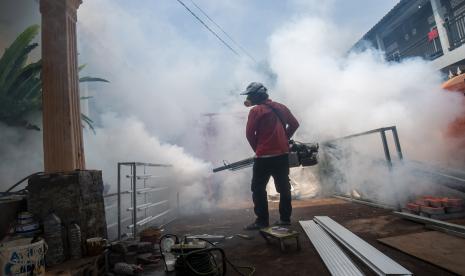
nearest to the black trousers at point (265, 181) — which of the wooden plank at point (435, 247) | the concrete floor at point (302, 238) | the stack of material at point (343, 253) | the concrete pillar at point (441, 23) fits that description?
the concrete floor at point (302, 238)

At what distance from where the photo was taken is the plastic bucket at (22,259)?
67.0 inches

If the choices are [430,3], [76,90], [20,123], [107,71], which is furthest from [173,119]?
[430,3]

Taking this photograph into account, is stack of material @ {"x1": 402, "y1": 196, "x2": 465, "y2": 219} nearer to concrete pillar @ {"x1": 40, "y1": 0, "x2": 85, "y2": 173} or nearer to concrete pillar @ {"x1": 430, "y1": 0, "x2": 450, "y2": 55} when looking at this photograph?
concrete pillar @ {"x1": 40, "y1": 0, "x2": 85, "y2": 173}

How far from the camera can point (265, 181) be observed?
3.93 metres

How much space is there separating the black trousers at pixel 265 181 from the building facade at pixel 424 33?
784cm

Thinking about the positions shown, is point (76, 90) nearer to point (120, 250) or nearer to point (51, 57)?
point (51, 57)

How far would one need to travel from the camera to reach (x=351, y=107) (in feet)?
21.1

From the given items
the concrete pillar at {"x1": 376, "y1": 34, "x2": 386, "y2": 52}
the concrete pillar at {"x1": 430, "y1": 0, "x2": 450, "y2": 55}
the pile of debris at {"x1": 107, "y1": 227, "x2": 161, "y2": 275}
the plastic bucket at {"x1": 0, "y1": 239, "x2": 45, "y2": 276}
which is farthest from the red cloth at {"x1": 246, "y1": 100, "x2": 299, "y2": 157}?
the concrete pillar at {"x1": 376, "y1": 34, "x2": 386, "y2": 52}

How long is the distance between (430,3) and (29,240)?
1209cm

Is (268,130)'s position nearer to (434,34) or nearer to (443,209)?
(443,209)

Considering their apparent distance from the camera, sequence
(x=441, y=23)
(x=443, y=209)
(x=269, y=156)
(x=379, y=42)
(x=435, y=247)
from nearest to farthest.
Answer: (x=435, y=247), (x=443, y=209), (x=269, y=156), (x=441, y=23), (x=379, y=42)

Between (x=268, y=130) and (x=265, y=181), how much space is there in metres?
0.71

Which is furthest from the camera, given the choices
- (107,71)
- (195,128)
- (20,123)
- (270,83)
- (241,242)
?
(270,83)

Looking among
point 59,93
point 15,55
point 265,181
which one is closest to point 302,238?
point 265,181
